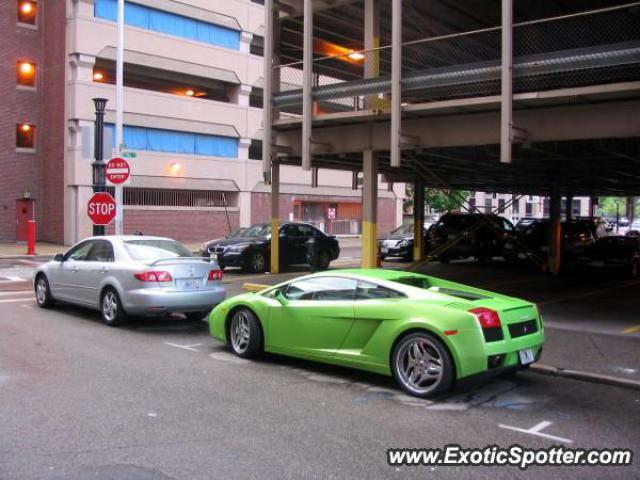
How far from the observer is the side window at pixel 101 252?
36.3 ft

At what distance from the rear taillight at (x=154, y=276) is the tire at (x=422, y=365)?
182 inches

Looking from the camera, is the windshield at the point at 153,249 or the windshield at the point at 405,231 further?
the windshield at the point at 405,231

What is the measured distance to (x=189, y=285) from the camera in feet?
34.8

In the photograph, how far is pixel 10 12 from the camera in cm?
3166

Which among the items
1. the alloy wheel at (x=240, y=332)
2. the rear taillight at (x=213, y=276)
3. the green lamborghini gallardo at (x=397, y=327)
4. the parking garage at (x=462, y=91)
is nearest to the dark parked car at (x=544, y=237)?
the parking garage at (x=462, y=91)

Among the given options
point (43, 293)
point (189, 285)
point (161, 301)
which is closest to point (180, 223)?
point (43, 293)

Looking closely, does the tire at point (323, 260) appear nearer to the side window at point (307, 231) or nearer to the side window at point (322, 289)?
the side window at point (307, 231)

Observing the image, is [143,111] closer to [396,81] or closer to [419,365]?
[396,81]

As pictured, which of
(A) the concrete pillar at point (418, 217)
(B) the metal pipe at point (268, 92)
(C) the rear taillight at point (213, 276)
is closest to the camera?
(C) the rear taillight at point (213, 276)

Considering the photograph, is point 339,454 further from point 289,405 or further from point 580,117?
point 580,117

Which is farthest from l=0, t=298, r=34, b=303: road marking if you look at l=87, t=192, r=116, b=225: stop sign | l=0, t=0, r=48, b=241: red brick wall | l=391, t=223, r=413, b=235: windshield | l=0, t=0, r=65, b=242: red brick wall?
l=0, t=0, r=48, b=241: red brick wall

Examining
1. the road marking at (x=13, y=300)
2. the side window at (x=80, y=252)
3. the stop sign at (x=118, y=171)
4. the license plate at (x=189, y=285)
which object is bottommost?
the road marking at (x=13, y=300)

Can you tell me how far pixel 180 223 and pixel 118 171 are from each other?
18204mm

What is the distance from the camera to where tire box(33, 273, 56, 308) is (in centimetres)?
1241
